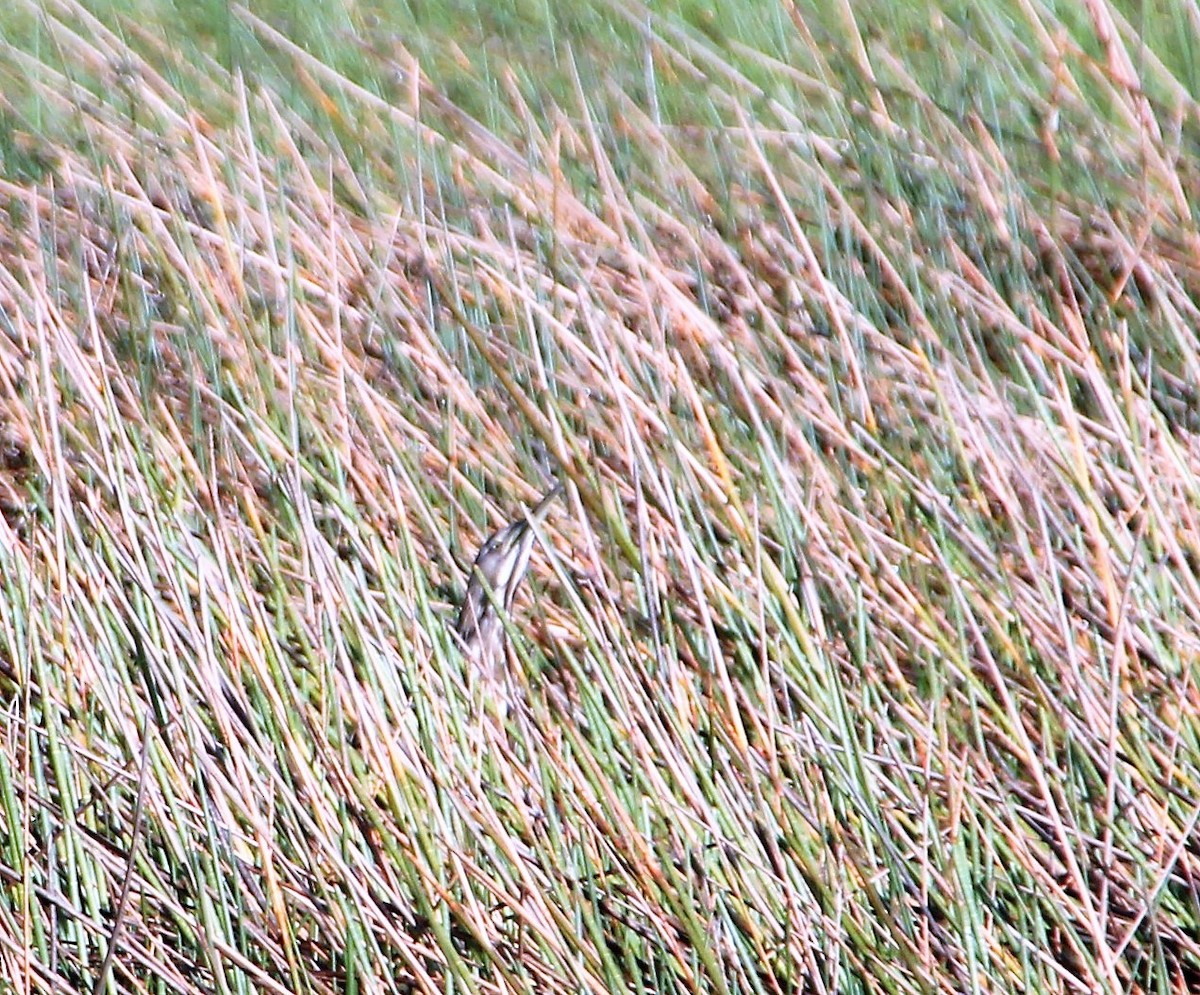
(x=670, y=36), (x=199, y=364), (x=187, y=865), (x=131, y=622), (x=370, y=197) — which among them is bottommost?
(x=187, y=865)

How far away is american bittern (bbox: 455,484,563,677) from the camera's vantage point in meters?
1.70

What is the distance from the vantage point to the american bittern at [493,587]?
1.70 metres

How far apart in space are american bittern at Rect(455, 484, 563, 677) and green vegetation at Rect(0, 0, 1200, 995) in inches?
1.3

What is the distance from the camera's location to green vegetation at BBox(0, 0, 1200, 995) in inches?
64.0

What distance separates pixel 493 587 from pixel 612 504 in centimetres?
15

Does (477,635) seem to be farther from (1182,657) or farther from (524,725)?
(1182,657)

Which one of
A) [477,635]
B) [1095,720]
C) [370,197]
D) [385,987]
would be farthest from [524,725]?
[370,197]

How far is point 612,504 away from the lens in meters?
1.77

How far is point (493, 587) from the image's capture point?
5.73 ft

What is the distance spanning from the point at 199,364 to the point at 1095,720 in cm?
114

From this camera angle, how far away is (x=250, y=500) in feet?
6.24

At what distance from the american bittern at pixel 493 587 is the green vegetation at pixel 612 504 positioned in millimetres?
32

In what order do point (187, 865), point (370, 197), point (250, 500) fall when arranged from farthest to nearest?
point (370, 197)
point (250, 500)
point (187, 865)

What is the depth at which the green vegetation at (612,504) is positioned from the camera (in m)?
1.63
